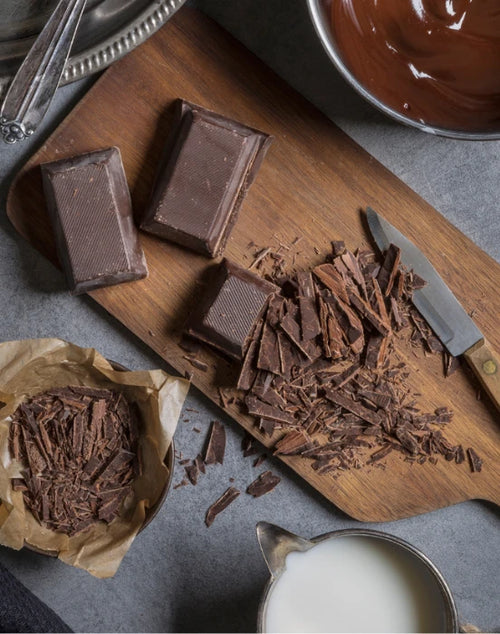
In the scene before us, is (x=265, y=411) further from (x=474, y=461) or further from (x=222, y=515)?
(x=474, y=461)

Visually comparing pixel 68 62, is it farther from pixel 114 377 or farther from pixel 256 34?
pixel 114 377

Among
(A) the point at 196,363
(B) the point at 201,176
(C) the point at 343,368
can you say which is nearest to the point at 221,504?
(A) the point at 196,363

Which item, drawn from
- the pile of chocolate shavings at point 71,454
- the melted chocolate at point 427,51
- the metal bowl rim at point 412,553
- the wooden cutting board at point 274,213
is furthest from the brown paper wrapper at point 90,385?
the melted chocolate at point 427,51

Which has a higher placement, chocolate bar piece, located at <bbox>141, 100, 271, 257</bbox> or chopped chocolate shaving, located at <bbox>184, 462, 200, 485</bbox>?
chocolate bar piece, located at <bbox>141, 100, 271, 257</bbox>

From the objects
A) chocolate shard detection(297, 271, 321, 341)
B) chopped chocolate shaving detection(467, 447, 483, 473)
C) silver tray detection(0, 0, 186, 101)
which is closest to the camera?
silver tray detection(0, 0, 186, 101)

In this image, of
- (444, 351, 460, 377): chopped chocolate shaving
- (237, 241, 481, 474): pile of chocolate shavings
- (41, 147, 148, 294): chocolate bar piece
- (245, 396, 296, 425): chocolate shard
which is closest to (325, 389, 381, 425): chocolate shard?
(237, 241, 481, 474): pile of chocolate shavings

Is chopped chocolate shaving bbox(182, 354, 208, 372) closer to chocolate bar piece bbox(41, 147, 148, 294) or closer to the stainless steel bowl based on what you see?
chocolate bar piece bbox(41, 147, 148, 294)
